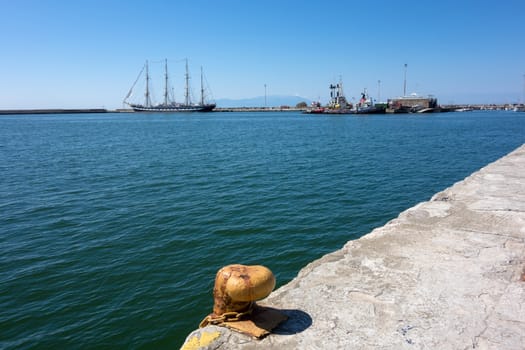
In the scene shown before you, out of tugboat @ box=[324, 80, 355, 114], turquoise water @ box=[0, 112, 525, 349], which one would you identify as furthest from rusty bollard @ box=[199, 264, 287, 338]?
tugboat @ box=[324, 80, 355, 114]

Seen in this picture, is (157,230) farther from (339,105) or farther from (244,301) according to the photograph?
(339,105)

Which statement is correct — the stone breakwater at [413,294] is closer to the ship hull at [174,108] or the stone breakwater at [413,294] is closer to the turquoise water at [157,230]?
the turquoise water at [157,230]

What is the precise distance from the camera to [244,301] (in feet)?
10.6

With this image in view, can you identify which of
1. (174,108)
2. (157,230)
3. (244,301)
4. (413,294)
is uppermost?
(174,108)

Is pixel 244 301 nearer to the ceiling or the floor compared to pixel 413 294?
nearer to the ceiling

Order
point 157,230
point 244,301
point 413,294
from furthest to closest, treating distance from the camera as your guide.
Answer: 1. point 157,230
2. point 413,294
3. point 244,301

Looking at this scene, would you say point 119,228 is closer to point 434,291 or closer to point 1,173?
point 434,291

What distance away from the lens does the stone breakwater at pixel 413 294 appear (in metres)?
3.06

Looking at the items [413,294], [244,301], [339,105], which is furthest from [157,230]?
[339,105]

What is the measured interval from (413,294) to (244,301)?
74.8 inches

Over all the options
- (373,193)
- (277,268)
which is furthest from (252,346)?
(373,193)

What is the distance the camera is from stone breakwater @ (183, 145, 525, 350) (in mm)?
3061

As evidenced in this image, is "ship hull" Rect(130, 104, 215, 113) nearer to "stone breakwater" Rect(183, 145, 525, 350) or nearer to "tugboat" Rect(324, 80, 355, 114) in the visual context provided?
"tugboat" Rect(324, 80, 355, 114)

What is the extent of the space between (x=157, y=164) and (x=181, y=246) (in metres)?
13.2
